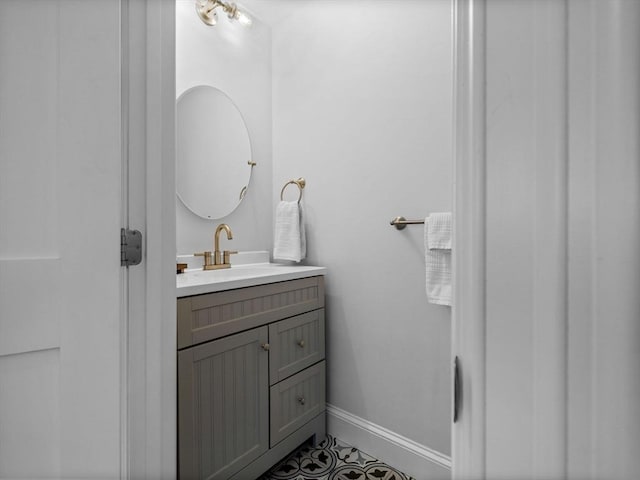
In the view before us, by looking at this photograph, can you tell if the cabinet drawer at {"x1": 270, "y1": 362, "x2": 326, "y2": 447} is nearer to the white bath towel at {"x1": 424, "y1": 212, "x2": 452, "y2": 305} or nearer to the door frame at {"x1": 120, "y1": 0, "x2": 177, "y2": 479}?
the door frame at {"x1": 120, "y1": 0, "x2": 177, "y2": 479}

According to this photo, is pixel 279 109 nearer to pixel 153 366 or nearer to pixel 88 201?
pixel 88 201

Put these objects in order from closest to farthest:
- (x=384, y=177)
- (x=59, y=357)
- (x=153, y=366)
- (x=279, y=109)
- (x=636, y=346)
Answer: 1. (x=636, y=346)
2. (x=59, y=357)
3. (x=153, y=366)
4. (x=384, y=177)
5. (x=279, y=109)

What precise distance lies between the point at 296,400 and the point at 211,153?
1.23 m

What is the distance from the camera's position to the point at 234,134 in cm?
180

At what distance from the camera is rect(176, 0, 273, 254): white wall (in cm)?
158

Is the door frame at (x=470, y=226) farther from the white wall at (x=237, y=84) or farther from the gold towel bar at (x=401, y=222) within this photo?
the white wall at (x=237, y=84)

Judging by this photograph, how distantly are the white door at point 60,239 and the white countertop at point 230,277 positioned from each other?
338mm

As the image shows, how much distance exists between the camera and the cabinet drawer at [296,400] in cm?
136

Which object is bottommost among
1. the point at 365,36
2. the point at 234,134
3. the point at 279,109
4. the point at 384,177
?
the point at 384,177

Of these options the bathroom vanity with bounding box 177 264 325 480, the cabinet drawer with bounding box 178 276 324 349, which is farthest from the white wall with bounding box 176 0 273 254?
the cabinet drawer with bounding box 178 276 324 349

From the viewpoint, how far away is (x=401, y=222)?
55.5 inches

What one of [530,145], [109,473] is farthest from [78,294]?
[530,145]

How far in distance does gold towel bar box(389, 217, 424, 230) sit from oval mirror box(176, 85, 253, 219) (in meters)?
0.84

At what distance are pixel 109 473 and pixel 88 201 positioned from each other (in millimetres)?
595
